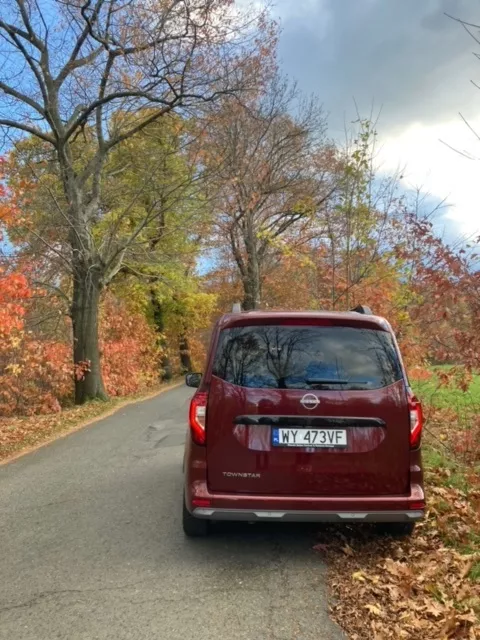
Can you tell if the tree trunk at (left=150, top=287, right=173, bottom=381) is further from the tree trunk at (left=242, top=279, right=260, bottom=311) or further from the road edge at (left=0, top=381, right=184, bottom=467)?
the road edge at (left=0, top=381, right=184, bottom=467)

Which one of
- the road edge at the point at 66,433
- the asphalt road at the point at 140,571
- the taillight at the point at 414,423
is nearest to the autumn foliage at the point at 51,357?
the road edge at the point at 66,433

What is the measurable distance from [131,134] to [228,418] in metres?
14.1

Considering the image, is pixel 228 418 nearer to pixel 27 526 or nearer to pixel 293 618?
pixel 293 618

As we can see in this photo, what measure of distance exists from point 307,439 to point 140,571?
1.62 metres

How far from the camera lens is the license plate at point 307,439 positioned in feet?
13.7

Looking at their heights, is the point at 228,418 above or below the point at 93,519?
above

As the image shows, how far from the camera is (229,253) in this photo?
3130cm

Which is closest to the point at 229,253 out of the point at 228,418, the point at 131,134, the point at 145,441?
the point at 131,134

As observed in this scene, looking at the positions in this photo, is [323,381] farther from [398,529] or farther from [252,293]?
[252,293]

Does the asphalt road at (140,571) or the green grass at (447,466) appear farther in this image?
the green grass at (447,466)

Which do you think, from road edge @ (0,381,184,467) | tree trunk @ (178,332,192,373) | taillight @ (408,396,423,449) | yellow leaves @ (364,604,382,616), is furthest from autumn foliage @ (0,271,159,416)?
yellow leaves @ (364,604,382,616)

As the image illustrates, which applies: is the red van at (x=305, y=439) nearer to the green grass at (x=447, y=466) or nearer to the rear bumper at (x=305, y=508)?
the rear bumper at (x=305, y=508)

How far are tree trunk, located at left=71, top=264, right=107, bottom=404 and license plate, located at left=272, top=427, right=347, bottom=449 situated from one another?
1364 centimetres

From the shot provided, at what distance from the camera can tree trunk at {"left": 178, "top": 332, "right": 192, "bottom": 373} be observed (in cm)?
3869
